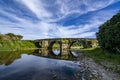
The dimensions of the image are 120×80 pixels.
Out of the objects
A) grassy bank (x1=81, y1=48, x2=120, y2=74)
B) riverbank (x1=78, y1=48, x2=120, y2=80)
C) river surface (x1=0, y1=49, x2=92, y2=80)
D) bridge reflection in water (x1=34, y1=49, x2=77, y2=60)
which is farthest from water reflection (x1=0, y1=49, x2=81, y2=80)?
bridge reflection in water (x1=34, y1=49, x2=77, y2=60)

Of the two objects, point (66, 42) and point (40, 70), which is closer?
point (40, 70)

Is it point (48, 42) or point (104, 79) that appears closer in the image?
point (104, 79)

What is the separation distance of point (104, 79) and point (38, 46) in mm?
127953

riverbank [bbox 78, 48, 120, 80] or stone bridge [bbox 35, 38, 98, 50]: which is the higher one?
stone bridge [bbox 35, 38, 98, 50]

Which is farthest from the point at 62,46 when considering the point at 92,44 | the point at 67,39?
the point at 92,44

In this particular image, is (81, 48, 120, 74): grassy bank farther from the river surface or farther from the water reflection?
the water reflection

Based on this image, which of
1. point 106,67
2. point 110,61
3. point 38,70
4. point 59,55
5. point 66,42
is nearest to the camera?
point 38,70

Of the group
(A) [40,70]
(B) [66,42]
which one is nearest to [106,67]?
(A) [40,70]

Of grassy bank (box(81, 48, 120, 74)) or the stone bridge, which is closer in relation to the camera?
grassy bank (box(81, 48, 120, 74))

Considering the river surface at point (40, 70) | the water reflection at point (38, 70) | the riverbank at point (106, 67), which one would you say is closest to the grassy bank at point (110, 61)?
the riverbank at point (106, 67)

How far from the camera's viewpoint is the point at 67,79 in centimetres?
2147

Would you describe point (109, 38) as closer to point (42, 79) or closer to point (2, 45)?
point (42, 79)

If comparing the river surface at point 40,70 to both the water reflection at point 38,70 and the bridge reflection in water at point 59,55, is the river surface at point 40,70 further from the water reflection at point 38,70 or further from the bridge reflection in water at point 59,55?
Answer: the bridge reflection in water at point 59,55

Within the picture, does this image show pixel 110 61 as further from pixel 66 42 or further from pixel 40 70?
pixel 66 42
